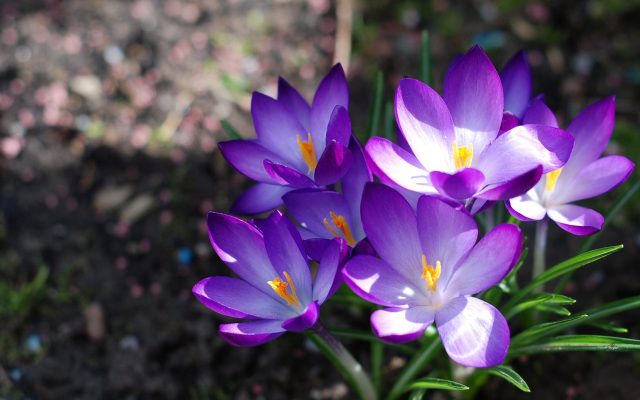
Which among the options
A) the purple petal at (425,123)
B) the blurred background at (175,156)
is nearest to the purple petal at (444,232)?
the purple petal at (425,123)

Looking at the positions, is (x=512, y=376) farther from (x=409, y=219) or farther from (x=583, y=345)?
(x=409, y=219)

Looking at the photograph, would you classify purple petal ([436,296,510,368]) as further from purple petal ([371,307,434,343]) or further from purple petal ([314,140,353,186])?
purple petal ([314,140,353,186])

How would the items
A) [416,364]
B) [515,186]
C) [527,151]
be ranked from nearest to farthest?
[515,186] < [527,151] < [416,364]

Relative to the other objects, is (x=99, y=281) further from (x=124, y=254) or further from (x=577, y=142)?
(x=577, y=142)

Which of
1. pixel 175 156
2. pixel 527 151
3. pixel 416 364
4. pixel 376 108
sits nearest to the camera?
pixel 527 151

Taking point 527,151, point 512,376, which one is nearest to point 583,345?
point 512,376

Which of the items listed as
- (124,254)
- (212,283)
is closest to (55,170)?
(124,254)

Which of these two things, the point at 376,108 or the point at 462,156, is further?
the point at 376,108
